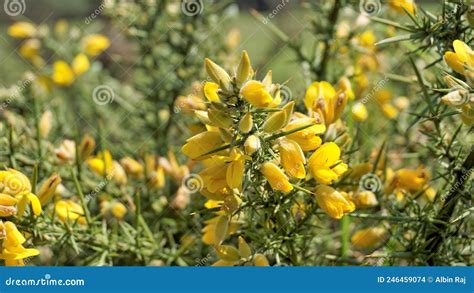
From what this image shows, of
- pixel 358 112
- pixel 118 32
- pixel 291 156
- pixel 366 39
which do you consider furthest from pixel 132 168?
pixel 118 32

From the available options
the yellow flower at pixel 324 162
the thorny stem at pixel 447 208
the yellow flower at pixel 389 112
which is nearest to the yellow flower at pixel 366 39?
the yellow flower at pixel 389 112

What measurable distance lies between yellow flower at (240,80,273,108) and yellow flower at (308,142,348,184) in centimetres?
13

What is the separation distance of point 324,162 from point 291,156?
0.09m

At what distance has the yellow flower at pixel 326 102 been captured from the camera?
47.7 inches

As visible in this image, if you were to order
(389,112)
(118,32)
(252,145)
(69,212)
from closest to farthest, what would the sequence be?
(252,145) → (69,212) → (389,112) → (118,32)

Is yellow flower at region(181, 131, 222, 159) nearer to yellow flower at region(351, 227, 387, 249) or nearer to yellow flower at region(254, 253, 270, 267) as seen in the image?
yellow flower at region(254, 253, 270, 267)

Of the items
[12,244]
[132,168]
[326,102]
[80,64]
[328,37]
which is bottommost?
[12,244]

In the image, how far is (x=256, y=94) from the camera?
964 millimetres

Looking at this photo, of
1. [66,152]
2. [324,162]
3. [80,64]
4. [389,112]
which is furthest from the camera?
[80,64]

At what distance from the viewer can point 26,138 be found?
5.13 feet

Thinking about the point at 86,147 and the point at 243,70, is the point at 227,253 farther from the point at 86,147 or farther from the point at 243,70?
the point at 86,147

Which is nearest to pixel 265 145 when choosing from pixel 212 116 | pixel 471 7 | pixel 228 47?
pixel 212 116

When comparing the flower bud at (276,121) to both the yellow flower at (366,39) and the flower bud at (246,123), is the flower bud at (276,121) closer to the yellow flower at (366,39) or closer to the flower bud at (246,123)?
the flower bud at (246,123)

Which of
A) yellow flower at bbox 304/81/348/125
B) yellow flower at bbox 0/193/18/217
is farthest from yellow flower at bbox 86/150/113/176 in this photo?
yellow flower at bbox 304/81/348/125
